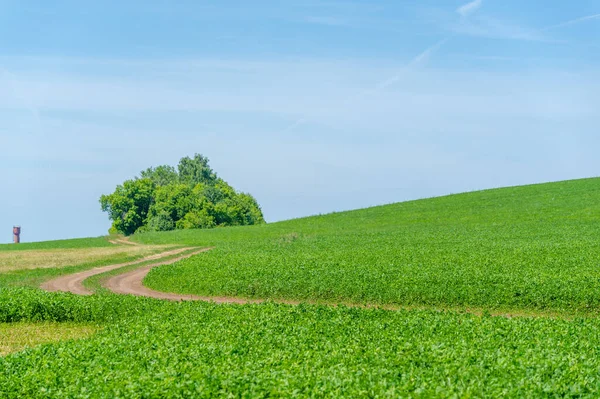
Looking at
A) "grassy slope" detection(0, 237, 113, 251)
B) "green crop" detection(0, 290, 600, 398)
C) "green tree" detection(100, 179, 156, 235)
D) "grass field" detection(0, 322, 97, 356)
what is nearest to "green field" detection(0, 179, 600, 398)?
"green crop" detection(0, 290, 600, 398)

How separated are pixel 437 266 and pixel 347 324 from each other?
16.5 metres

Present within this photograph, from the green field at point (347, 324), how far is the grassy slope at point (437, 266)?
10 cm

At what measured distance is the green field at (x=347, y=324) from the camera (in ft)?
48.3

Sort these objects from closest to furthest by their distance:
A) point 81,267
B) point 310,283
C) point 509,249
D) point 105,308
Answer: point 105,308, point 310,283, point 509,249, point 81,267

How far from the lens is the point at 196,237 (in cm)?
8075

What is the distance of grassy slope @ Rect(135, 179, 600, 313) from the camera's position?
3247 centimetres

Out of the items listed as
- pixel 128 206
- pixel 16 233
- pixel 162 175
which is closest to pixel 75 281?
pixel 128 206

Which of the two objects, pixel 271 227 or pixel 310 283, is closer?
pixel 310 283

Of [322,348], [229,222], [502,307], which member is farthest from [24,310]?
[229,222]

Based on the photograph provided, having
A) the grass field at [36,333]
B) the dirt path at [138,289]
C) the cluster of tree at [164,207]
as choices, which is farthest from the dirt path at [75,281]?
the cluster of tree at [164,207]

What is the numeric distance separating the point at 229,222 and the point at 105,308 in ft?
288

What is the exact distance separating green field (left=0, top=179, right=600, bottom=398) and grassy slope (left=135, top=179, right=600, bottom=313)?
0.32 ft

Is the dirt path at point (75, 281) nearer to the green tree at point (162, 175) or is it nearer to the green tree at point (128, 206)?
the green tree at point (128, 206)

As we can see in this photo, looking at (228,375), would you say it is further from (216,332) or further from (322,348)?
(216,332)
